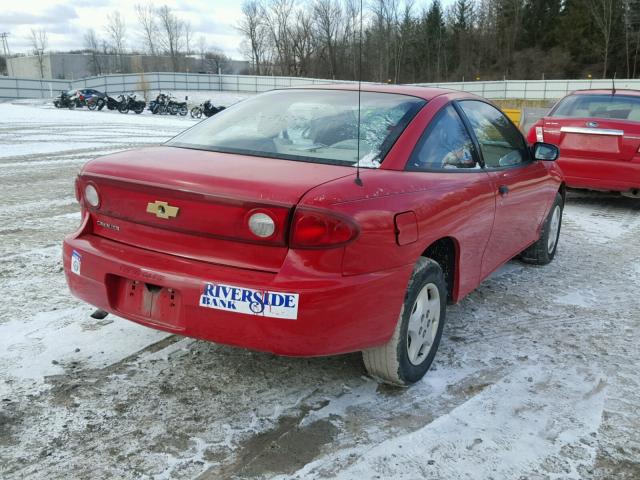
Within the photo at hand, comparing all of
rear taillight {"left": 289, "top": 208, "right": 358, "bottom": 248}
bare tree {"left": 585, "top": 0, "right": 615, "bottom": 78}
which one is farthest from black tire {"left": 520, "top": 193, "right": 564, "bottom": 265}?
bare tree {"left": 585, "top": 0, "right": 615, "bottom": 78}

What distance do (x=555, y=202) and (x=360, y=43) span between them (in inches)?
121

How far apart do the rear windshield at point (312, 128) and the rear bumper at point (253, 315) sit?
688 millimetres

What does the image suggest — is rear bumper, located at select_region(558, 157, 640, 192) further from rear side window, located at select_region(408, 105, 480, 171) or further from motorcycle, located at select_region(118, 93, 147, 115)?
motorcycle, located at select_region(118, 93, 147, 115)

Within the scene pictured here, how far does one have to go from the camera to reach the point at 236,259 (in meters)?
2.52

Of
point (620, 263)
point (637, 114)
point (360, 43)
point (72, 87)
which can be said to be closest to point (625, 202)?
point (637, 114)

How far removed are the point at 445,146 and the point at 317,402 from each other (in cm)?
156

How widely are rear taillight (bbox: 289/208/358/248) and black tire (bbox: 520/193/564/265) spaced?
125 inches

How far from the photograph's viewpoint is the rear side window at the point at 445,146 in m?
3.07

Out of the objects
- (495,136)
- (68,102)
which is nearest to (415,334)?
(495,136)

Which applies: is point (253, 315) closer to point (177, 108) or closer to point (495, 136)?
point (495, 136)

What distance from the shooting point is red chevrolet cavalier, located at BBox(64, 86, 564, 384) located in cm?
243

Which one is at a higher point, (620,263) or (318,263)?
(318,263)

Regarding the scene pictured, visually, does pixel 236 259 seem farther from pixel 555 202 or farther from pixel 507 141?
pixel 555 202

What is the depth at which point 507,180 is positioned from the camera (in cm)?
388
